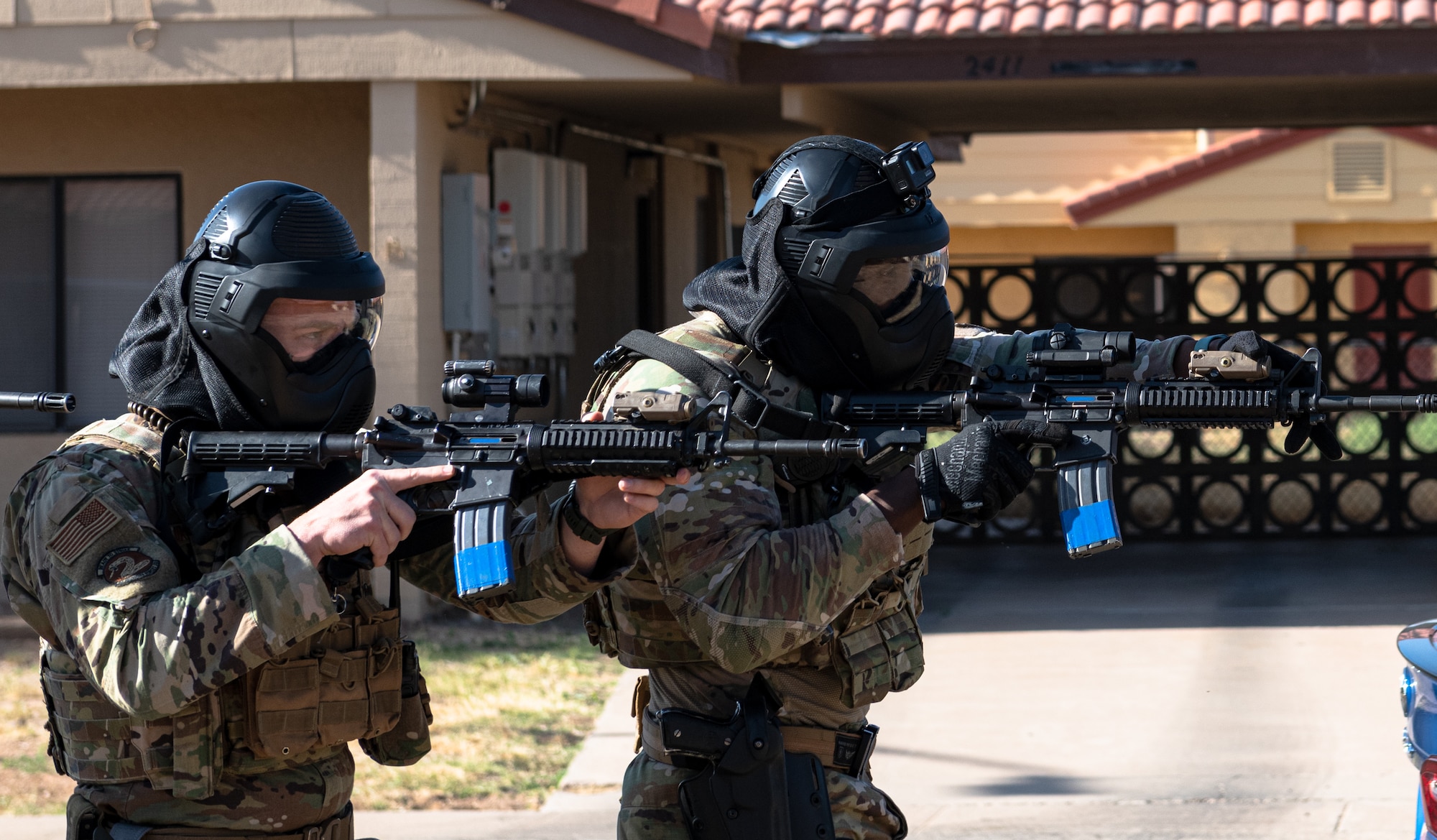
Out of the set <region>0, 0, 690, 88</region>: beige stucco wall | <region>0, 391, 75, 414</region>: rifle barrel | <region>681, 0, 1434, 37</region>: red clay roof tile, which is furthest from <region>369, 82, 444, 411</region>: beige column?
<region>0, 391, 75, 414</region>: rifle barrel

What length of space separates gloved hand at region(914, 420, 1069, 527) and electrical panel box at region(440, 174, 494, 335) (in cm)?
637

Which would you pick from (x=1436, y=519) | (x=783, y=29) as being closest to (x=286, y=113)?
(x=783, y=29)

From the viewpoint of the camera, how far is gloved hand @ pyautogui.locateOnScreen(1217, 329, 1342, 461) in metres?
3.38

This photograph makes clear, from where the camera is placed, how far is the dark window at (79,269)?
9750 mm

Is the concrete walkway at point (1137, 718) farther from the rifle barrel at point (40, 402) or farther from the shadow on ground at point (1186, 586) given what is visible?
the rifle barrel at point (40, 402)

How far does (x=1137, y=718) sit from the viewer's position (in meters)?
7.03

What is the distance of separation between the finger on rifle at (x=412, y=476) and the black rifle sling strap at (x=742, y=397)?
20.0 inches

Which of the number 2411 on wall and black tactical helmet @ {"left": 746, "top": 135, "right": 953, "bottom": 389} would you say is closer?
black tactical helmet @ {"left": 746, "top": 135, "right": 953, "bottom": 389}

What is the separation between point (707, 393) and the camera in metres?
3.23

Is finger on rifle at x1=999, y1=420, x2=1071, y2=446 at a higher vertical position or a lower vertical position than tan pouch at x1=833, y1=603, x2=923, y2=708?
higher

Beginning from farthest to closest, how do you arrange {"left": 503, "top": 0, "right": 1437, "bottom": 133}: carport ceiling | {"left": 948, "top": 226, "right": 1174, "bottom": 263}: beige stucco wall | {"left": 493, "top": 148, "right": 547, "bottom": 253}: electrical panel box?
{"left": 948, "top": 226, "right": 1174, "bottom": 263}: beige stucco wall, {"left": 493, "top": 148, "right": 547, "bottom": 253}: electrical panel box, {"left": 503, "top": 0, "right": 1437, "bottom": 133}: carport ceiling

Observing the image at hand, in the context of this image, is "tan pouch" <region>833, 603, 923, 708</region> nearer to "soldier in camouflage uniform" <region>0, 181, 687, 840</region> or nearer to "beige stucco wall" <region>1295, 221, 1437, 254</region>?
"soldier in camouflage uniform" <region>0, 181, 687, 840</region>

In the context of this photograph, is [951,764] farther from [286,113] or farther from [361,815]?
[286,113]

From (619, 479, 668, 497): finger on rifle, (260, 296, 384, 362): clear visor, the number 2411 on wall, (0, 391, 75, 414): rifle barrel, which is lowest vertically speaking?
(619, 479, 668, 497): finger on rifle
